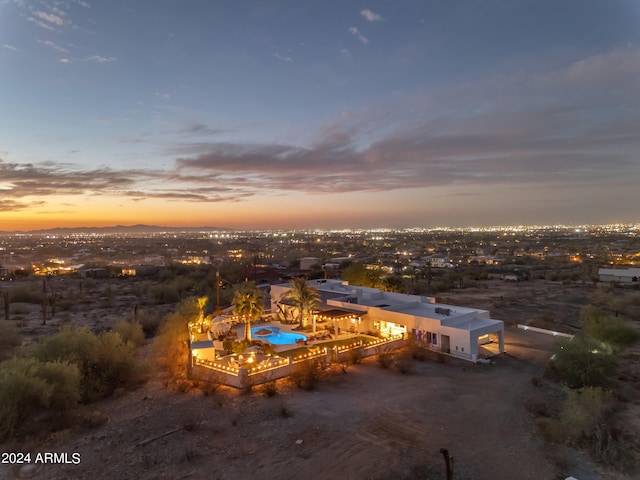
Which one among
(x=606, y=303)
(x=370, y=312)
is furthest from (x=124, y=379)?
(x=606, y=303)

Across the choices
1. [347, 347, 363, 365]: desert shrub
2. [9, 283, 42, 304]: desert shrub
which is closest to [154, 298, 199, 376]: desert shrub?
[347, 347, 363, 365]: desert shrub

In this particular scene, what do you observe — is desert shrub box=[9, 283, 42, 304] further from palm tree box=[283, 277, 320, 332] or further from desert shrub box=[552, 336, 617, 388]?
desert shrub box=[552, 336, 617, 388]

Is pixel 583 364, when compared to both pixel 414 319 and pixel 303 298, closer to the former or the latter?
pixel 414 319

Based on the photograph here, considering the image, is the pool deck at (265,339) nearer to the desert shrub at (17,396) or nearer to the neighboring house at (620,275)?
the desert shrub at (17,396)

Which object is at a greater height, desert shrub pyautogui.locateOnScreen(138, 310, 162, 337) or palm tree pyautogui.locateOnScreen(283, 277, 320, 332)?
palm tree pyautogui.locateOnScreen(283, 277, 320, 332)

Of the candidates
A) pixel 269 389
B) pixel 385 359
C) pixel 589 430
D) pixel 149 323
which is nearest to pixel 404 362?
pixel 385 359

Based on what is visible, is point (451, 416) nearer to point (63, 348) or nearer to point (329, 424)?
point (329, 424)
